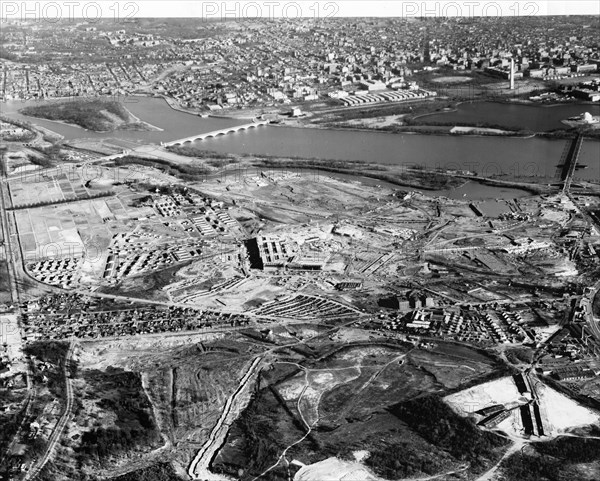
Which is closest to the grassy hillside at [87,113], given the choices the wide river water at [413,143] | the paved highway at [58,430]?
the wide river water at [413,143]

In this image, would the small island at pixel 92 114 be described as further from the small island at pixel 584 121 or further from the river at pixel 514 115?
the small island at pixel 584 121

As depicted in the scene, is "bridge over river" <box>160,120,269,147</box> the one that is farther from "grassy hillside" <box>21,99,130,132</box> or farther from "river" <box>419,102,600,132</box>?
"river" <box>419,102,600,132</box>

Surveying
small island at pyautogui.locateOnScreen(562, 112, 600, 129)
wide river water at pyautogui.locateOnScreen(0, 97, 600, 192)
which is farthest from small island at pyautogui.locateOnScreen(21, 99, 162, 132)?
→ small island at pyautogui.locateOnScreen(562, 112, 600, 129)

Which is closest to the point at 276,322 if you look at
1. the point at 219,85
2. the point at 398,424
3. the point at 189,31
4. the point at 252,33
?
the point at 398,424

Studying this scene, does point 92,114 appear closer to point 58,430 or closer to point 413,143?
point 413,143

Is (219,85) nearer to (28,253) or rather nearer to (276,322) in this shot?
(28,253)

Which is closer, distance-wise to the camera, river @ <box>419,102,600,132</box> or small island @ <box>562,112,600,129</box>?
small island @ <box>562,112,600,129</box>
